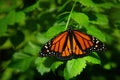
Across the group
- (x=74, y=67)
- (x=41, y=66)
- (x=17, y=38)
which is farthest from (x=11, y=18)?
(x=74, y=67)


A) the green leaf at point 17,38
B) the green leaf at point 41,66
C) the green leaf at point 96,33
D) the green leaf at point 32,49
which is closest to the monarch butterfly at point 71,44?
the green leaf at point 96,33

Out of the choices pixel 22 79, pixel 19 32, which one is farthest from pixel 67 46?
pixel 22 79

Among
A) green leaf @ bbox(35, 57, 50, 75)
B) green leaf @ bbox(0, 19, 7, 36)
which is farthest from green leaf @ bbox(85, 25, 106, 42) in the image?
green leaf @ bbox(0, 19, 7, 36)

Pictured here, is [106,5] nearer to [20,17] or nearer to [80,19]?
[80,19]

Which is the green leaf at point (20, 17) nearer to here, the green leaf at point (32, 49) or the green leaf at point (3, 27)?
the green leaf at point (3, 27)

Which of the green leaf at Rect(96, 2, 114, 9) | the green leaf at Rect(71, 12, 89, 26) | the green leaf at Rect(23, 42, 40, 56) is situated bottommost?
the green leaf at Rect(23, 42, 40, 56)

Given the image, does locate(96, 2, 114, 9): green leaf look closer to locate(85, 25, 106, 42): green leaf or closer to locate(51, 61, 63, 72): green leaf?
locate(85, 25, 106, 42): green leaf

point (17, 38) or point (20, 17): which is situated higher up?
point (20, 17)

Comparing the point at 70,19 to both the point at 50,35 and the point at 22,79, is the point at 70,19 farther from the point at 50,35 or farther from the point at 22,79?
the point at 22,79
